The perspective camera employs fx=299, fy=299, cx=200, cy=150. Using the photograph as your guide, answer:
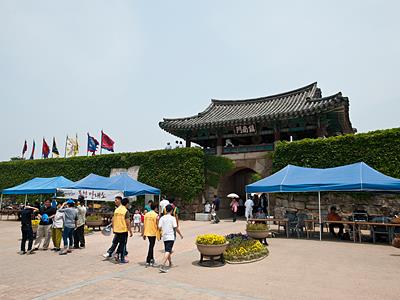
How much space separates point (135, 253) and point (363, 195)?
11480 millimetres

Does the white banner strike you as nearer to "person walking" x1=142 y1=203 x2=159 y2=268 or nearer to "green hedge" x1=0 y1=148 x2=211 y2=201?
"green hedge" x1=0 y1=148 x2=211 y2=201

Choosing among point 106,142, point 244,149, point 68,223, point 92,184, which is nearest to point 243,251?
point 68,223

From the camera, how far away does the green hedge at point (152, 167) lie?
64.7ft

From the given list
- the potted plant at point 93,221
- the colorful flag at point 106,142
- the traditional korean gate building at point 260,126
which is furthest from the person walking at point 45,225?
the colorful flag at point 106,142

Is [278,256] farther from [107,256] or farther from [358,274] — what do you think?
[107,256]

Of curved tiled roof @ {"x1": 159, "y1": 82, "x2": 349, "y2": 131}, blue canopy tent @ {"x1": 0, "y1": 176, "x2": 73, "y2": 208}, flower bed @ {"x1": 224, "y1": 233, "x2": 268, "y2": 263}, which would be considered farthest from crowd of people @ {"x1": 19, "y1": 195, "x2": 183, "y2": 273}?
curved tiled roof @ {"x1": 159, "y1": 82, "x2": 349, "y2": 131}

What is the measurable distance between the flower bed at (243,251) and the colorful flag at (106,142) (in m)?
18.4

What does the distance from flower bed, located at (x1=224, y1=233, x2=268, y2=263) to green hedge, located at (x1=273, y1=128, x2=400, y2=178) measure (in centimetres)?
934

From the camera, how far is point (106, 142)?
81.3 feet

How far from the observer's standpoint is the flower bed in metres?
7.62

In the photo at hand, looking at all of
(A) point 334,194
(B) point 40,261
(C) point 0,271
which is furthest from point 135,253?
(A) point 334,194

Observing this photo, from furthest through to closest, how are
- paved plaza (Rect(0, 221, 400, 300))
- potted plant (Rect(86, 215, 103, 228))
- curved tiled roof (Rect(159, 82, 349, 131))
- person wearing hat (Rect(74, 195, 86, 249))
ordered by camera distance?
curved tiled roof (Rect(159, 82, 349, 131)) < potted plant (Rect(86, 215, 103, 228)) < person wearing hat (Rect(74, 195, 86, 249)) < paved plaza (Rect(0, 221, 400, 300))

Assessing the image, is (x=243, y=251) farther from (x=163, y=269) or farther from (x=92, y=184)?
(x=92, y=184)

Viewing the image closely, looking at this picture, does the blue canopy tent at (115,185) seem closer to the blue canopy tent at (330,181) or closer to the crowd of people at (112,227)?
the crowd of people at (112,227)
